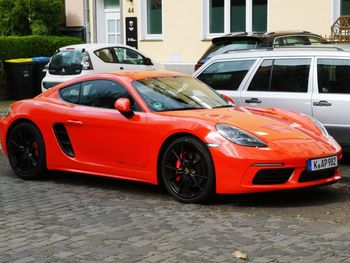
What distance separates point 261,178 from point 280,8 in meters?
12.6

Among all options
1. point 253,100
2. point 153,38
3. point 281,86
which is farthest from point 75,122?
point 153,38

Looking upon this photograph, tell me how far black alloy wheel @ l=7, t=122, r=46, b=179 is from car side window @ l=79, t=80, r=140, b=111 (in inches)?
29.3

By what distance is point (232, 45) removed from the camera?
1323 centimetres

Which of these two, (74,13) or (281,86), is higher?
(74,13)

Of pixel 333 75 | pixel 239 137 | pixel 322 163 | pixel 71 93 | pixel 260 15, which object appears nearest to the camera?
pixel 239 137

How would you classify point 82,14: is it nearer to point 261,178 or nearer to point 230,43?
point 230,43

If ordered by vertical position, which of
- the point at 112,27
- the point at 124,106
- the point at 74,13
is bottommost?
the point at 124,106

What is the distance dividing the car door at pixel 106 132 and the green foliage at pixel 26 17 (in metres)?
14.9

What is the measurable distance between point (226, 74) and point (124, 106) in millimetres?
2622

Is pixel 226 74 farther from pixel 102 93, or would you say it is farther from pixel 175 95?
pixel 102 93

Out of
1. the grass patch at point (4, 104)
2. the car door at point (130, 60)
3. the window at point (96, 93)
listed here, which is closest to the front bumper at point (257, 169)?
the window at point (96, 93)

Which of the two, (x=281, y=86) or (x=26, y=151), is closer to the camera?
(x=26, y=151)

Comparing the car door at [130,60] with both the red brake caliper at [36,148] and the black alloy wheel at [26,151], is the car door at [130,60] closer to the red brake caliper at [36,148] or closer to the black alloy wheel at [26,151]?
the black alloy wheel at [26,151]

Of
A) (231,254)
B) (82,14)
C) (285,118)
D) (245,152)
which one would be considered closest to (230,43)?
(285,118)
